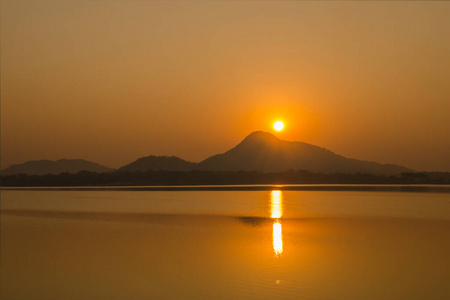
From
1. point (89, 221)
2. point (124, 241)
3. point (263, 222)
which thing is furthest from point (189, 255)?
point (89, 221)

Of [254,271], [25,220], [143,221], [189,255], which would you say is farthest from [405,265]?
[25,220]

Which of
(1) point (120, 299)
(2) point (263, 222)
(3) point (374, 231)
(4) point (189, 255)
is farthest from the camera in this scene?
(2) point (263, 222)

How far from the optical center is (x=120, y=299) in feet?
38.9

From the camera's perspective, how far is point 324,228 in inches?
947

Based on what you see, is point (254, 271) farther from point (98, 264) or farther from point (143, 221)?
point (143, 221)

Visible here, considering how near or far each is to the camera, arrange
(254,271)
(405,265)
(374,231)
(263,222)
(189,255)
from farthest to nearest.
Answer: (263,222) → (374,231) → (189,255) → (405,265) → (254,271)

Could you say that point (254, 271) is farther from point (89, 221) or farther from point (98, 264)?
point (89, 221)

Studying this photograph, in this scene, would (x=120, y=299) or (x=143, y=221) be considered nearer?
(x=120, y=299)

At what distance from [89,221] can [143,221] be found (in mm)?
2704

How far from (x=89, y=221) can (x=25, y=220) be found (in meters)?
3.39

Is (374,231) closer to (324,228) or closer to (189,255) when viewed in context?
(324,228)

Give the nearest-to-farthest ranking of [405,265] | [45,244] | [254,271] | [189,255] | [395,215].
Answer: [254,271] < [405,265] < [189,255] < [45,244] < [395,215]

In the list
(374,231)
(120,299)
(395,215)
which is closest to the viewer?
(120,299)

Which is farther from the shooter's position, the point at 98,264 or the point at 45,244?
the point at 45,244
